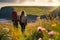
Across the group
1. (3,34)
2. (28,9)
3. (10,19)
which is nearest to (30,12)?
(28,9)

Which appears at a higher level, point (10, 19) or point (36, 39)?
point (10, 19)

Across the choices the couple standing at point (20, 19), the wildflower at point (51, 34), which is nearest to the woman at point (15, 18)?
the couple standing at point (20, 19)

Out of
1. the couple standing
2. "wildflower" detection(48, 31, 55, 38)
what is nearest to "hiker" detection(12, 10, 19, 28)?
the couple standing

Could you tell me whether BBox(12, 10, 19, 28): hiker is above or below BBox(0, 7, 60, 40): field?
A: above

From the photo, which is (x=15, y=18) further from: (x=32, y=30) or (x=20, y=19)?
(x=32, y=30)

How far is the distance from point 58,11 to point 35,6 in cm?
22

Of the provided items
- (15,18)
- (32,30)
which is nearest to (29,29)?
(32,30)

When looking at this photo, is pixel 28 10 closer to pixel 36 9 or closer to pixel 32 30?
pixel 36 9

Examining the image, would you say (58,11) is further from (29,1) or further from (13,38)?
(13,38)

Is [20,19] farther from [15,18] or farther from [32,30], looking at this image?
[32,30]

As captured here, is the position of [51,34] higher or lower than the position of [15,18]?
lower

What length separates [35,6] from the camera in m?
1.65

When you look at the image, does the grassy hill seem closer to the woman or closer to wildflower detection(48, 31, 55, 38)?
the woman

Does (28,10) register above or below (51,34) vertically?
above
